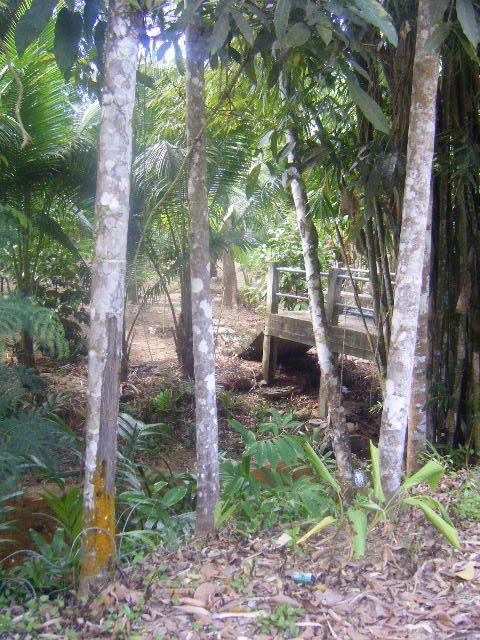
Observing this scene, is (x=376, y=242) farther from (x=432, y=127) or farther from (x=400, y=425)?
(x=400, y=425)

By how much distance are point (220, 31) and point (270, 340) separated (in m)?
8.07

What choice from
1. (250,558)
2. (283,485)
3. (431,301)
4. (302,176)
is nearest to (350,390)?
(431,301)

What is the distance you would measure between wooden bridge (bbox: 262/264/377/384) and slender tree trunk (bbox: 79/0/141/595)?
5972mm

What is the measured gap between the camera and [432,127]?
320 centimetres

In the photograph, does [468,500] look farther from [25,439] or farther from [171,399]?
[171,399]

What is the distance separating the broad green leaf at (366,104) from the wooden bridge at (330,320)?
5.17 metres

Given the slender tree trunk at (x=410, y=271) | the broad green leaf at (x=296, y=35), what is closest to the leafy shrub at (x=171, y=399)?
the slender tree trunk at (x=410, y=271)

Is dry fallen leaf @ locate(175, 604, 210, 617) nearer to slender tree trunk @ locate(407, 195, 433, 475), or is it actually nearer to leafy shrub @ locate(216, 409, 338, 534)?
leafy shrub @ locate(216, 409, 338, 534)

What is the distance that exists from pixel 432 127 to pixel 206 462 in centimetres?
221

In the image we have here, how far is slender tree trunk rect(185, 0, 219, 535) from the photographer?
303 centimetres

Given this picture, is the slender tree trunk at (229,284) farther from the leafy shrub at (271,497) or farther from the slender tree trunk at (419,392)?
the leafy shrub at (271,497)

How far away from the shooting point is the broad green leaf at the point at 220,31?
2.74 m

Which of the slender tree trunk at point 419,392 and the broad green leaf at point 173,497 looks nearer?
the broad green leaf at point 173,497

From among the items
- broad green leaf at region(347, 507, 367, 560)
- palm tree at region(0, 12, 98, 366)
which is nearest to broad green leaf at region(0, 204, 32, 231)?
palm tree at region(0, 12, 98, 366)
